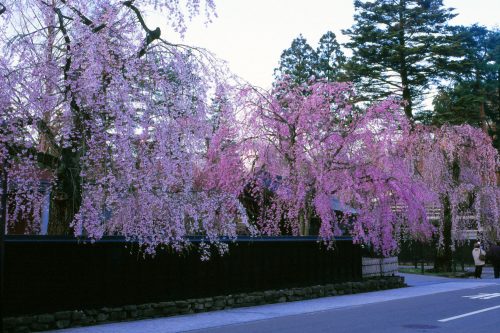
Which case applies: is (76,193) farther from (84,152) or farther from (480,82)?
(480,82)

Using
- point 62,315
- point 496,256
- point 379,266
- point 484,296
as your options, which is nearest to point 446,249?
point 496,256

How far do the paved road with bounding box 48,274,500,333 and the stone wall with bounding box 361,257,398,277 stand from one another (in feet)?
9.61

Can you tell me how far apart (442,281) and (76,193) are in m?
19.4

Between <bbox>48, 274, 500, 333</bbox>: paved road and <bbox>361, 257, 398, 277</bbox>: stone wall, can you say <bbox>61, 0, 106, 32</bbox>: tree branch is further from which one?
<bbox>361, 257, 398, 277</bbox>: stone wall

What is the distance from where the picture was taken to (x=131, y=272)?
14328mm

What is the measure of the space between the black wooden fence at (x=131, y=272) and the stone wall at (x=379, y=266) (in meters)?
3.28

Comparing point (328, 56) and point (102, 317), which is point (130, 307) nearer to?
point (102, 317)

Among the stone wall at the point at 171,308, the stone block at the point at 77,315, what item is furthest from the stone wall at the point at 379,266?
the stone block at the point at 77,315

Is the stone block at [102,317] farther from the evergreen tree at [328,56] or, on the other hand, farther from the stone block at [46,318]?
the evergreen tree at [328,56]

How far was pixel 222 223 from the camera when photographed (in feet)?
53.2

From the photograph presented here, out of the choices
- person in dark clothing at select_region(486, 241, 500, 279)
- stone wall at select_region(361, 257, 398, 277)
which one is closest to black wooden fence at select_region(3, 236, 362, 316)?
stone wall at select_region(361, 257, 398, 277)

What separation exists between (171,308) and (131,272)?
5.09ft

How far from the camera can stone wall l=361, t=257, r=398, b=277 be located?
23.1m

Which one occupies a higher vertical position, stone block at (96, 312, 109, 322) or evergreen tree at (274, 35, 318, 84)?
evergreen tree at (274, 35, 318, 84)
